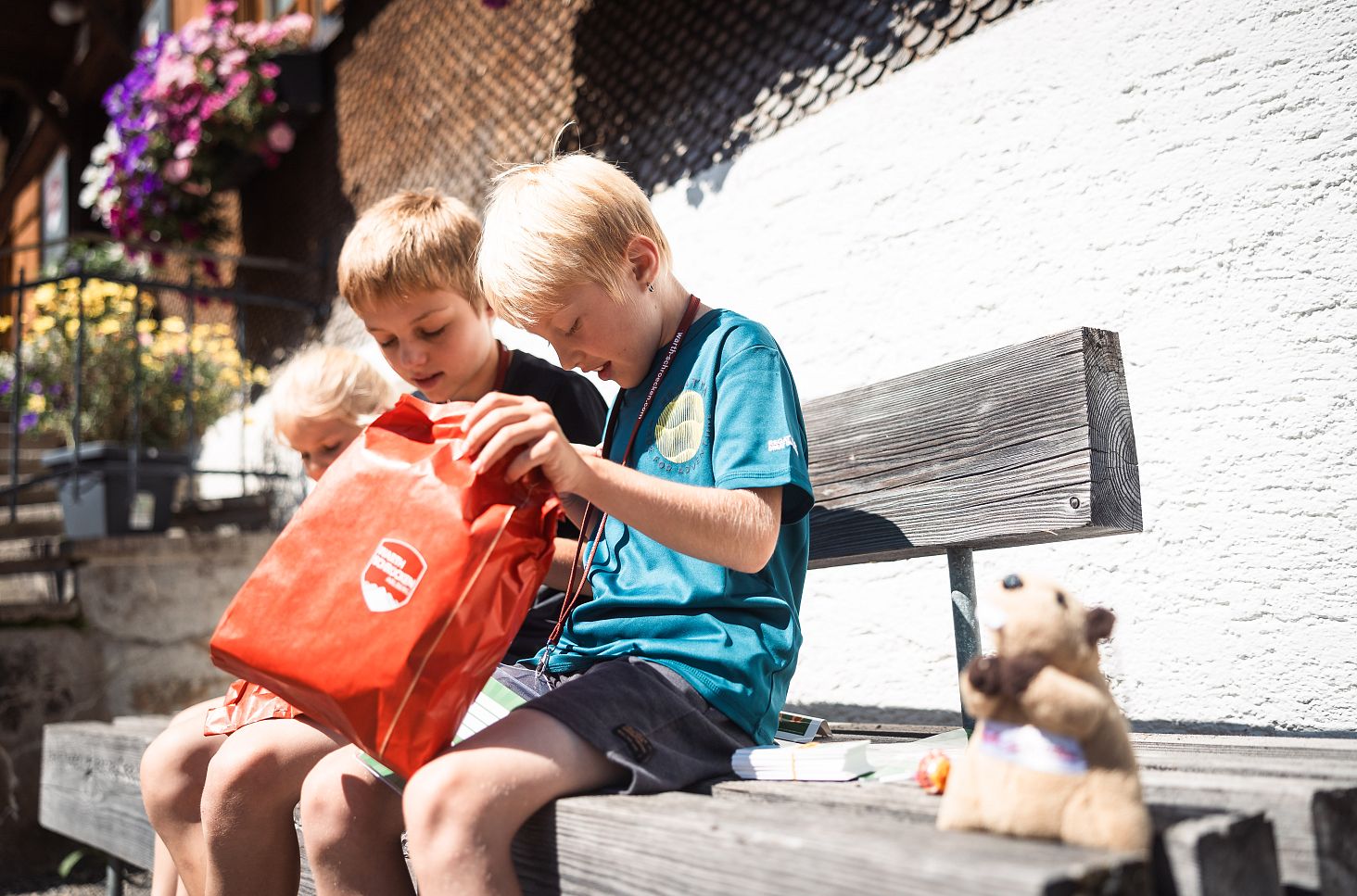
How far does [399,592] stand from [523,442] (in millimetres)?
215

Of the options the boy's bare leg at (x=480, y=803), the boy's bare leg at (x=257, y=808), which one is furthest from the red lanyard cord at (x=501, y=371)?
the boy's bare leg at (x=480, y=803)

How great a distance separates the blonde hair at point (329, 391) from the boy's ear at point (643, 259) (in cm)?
89

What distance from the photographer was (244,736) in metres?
1.51

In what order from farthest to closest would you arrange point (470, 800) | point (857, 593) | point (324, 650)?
point (857, 593) < point (324, 650) < point (470, 800)

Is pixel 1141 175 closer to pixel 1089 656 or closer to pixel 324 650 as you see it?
pixel 1089 656

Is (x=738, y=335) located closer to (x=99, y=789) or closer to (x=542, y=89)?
(x=99, y=789)

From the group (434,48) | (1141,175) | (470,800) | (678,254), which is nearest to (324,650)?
(470,800)

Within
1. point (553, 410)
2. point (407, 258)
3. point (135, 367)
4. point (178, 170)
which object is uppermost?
point (178, 170)

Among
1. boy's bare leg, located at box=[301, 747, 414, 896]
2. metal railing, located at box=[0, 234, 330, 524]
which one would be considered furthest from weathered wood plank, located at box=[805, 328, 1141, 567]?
metal railing, located at box=[0, 234, 330, 524]

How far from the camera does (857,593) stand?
2662 millimetres

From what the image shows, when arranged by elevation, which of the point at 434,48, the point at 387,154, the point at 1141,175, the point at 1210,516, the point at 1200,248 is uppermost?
the point at 434,48

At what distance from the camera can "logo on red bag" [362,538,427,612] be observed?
119cm

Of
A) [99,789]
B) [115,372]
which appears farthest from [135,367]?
[99,789]

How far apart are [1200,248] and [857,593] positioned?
1107mm
